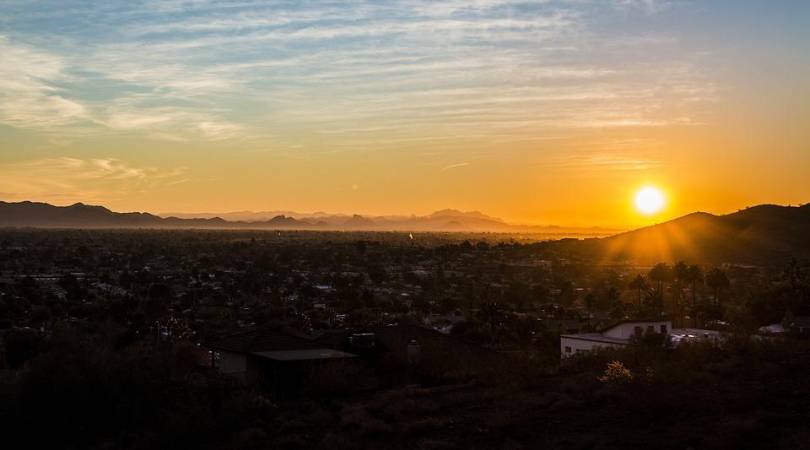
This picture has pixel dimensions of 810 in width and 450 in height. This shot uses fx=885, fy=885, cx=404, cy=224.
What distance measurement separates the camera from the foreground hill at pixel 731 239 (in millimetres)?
118562

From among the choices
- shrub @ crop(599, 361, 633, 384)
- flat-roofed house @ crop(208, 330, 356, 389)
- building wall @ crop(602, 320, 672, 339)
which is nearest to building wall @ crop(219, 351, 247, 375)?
flat-roofed house @ crop(208, 330, 356, 389)

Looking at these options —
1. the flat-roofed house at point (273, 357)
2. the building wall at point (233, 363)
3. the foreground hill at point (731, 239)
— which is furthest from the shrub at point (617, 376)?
the foreground hill at point (731, 239)

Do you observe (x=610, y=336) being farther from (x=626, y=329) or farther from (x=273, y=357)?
(x=273, y=357)

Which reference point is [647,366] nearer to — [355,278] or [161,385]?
[161,385]

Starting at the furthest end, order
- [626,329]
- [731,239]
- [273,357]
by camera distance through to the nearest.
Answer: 1. [731,239]
2. [626,329]
3. [273,357]

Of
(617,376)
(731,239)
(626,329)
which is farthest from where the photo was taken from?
(731,239)

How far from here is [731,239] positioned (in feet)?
420

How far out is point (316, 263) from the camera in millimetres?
133750

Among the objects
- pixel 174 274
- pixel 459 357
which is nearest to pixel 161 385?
pixel 459 357

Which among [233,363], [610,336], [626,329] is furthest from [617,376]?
[626,329]

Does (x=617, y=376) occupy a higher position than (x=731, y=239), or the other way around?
(x=731, y=239)

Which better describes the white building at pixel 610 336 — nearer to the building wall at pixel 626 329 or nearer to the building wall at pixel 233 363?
the building wall at pixel 626 329

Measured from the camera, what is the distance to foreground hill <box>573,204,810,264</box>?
389ft

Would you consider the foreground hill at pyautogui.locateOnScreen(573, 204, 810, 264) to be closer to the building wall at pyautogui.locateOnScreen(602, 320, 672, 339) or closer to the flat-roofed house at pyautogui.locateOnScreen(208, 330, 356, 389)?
the building wall at pyautogui.locateOnScreen(602, 320, 672, 339)
